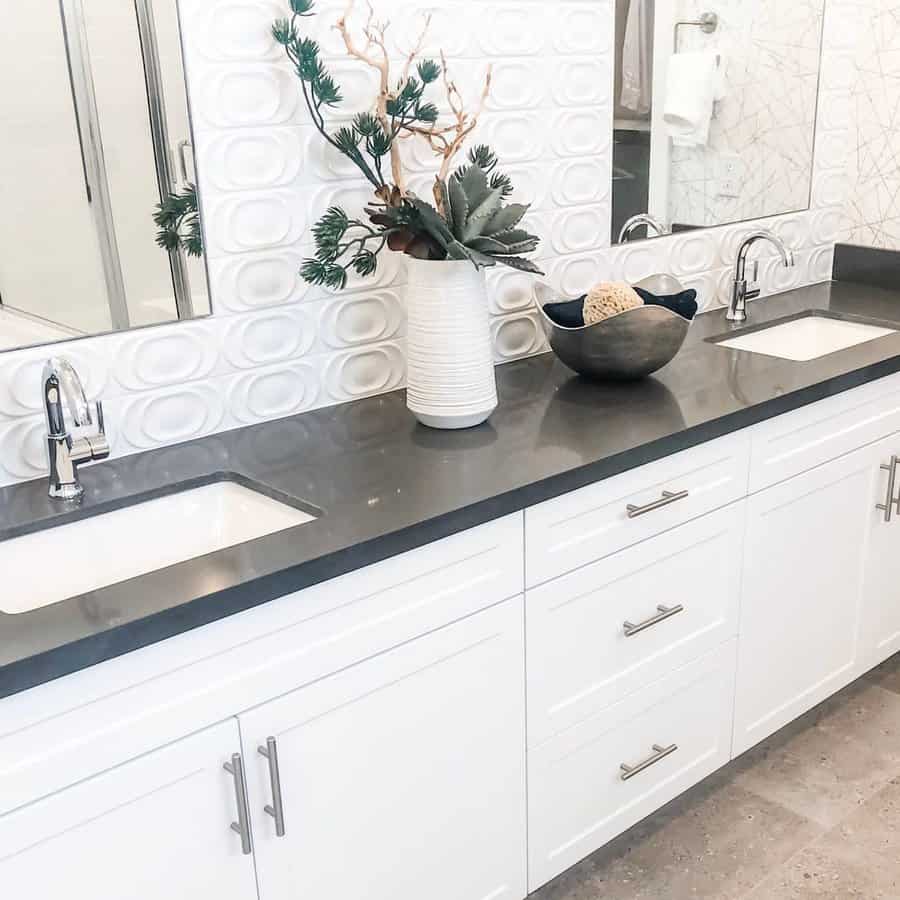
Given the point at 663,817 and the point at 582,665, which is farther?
the point at 663,817

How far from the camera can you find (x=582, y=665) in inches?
71.6

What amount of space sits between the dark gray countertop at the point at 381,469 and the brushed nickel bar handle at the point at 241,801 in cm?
21

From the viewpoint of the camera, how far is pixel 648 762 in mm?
1987

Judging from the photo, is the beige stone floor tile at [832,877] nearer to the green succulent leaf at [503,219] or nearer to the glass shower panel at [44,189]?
the green succulent leaf at [503,219]

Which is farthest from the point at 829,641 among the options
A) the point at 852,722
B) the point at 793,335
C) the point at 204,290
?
the point at 204,290

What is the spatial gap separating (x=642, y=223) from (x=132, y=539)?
4.64 ft

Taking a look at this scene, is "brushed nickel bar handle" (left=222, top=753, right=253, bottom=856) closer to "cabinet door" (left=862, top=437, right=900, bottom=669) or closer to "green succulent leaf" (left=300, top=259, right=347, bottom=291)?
"green succulent leaf" (left=300, top=259, right=347, bottom=291)

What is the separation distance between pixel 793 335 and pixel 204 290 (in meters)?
1.51

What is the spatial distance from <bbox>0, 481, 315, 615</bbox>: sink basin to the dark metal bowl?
0.73 m

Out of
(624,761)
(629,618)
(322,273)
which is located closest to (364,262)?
(322,273)

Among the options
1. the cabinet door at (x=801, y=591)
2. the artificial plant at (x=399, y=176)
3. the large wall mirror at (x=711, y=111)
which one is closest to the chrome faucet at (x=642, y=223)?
the large wall mirror at (x=711, y=111)

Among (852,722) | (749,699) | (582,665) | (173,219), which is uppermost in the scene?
(173,219)

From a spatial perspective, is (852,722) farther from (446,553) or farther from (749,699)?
(446,553)

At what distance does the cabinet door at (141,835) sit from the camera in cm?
121
